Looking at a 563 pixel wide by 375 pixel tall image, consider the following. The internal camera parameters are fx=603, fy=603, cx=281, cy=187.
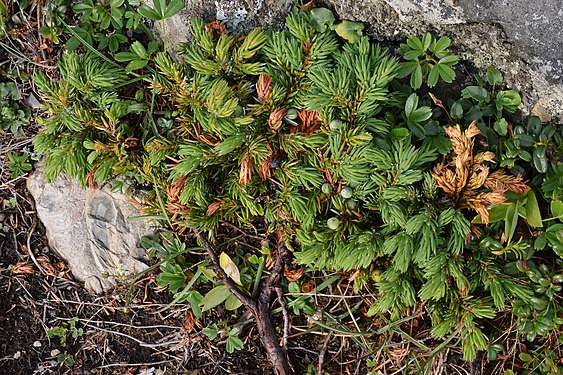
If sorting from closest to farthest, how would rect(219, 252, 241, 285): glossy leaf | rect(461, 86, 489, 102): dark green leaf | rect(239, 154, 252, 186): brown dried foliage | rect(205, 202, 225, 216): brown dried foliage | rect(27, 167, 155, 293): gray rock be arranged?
rect(239, 154, 252, 186): brown dried foliage
rect(461, 86, 489, 102): dark green leaf
rect(205, 202, 225, 216): brown dried foliage
rect(219, 252, 241, 285): glossy leaf
rect(27, 167, 155, 293): gray rock

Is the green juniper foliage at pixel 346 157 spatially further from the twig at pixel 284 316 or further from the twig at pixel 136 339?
the twig at pixel 136 339

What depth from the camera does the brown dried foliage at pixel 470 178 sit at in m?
2.75

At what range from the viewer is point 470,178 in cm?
280

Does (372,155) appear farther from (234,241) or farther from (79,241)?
(79,241)

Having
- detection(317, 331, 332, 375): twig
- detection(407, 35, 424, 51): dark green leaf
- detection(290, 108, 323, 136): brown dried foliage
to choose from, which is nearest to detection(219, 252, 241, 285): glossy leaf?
detection(317, 331, 332, 375): twig

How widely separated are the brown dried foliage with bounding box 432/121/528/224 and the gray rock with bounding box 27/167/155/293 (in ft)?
5.57

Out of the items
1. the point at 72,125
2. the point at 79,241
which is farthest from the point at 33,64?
the point at 79,241

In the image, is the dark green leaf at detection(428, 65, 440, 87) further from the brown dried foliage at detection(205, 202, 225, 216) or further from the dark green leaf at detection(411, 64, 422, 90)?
the brown dried foliage at detection(205, 202, 225, 216)

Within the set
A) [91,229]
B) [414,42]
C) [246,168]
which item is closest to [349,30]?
[414,42]

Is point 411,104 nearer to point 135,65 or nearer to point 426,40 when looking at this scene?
point 426,40

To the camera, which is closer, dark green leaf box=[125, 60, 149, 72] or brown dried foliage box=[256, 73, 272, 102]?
brown dried foliage box=[256, 73, 272, 102]

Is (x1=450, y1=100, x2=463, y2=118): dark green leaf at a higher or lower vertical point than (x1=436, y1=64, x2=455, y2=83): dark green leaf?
lower

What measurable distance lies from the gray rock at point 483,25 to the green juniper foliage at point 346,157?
9cm

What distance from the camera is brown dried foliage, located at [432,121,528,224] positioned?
2.75 m
